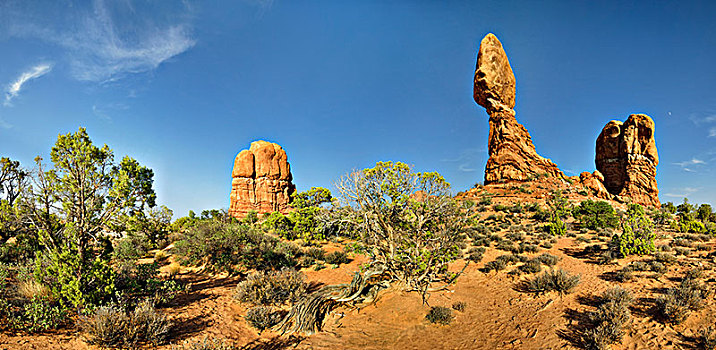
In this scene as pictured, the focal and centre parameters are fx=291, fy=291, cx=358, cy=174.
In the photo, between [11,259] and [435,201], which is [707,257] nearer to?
[435,201]

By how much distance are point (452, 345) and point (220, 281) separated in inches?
425

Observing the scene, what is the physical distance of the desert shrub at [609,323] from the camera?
7000mm

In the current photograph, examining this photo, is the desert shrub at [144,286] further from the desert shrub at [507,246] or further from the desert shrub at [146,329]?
the desert shrub at [507,246]

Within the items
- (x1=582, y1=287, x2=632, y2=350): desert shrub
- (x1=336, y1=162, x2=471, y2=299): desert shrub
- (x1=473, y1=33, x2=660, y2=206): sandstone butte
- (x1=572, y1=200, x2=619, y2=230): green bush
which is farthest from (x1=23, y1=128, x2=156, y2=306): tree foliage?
(x1=473, y1=33, x2=660, y2=206): sandstone butte

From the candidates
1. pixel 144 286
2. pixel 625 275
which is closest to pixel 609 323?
pixel 625 275

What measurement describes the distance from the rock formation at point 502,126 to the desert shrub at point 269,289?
3698 cm

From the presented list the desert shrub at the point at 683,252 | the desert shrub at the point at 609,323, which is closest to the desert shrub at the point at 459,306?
the desert shrub at the point at 609,323

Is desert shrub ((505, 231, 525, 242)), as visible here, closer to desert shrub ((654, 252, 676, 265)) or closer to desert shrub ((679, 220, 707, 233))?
desert shrub ((654, 252, 676, 265))

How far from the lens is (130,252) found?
56.6 feet

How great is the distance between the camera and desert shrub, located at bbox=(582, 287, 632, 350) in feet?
23.0

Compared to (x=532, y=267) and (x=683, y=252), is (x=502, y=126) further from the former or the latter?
(x=532, y=267)

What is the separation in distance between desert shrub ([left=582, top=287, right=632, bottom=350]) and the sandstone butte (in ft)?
113

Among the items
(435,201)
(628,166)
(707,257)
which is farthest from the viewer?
(628,166)

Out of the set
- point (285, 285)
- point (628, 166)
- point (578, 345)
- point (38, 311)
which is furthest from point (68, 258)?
point (628, 166)
